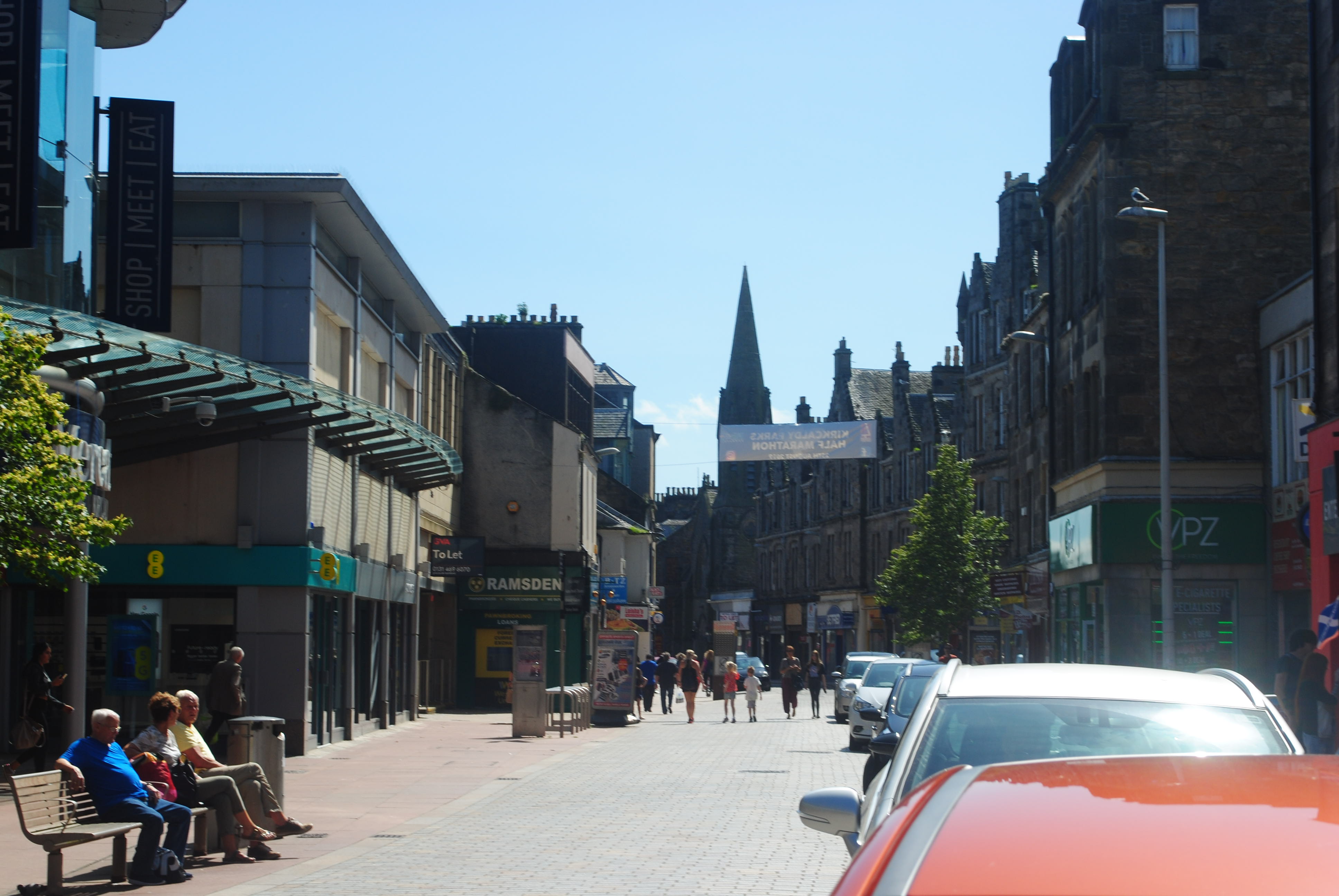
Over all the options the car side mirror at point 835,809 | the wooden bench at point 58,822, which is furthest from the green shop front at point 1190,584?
the car side mirror at point 835,809

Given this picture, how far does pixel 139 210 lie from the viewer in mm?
21656

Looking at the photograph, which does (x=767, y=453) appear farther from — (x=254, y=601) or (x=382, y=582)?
(x=254, y=601)

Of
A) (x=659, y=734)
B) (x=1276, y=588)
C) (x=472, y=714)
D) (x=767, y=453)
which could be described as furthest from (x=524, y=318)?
(x=1276, y=588)

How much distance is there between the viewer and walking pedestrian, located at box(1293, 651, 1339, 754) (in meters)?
15.8

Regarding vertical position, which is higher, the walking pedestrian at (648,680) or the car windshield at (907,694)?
the car windshield at (907,694)

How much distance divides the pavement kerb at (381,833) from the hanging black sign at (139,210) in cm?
760

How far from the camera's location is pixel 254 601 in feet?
78.1

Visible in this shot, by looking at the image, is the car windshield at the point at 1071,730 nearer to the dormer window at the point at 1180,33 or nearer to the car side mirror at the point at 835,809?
the car side mirror at the point at 835,809

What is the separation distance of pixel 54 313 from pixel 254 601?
336 inches

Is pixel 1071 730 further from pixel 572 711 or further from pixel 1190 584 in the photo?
pixel 1190 584

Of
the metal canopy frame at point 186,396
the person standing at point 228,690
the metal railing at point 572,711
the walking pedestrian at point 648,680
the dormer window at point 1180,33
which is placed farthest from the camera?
the walking pedestrian at point 648,680

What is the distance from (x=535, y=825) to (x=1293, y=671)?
8106mm

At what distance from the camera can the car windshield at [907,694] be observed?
66.7 ft

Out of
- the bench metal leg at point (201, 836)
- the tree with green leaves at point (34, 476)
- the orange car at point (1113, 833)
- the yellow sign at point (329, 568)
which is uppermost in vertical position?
the tree with green leaves at point (34, 476)
